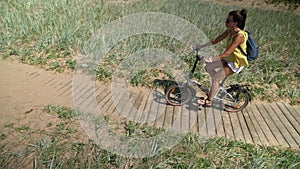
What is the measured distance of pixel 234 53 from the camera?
364cm

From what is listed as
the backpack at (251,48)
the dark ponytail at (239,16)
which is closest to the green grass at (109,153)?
the backpack at (251,48)

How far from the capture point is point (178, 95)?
4.48 metres

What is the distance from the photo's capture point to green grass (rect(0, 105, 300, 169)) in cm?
286

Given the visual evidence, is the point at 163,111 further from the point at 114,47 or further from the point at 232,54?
the point at 114,47

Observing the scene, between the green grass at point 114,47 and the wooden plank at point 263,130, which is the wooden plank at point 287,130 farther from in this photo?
the green grass at point 114,47

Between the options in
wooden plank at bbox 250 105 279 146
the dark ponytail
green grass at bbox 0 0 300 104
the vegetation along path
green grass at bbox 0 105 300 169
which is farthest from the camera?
green grass at bbox 0 0 300 104

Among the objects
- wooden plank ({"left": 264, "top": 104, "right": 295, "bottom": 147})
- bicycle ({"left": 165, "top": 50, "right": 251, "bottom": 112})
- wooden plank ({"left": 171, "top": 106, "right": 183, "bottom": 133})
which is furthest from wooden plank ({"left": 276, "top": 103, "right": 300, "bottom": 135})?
wooden plank ({"left": 171, "top": 106, "right": 183, "bottom": 133})

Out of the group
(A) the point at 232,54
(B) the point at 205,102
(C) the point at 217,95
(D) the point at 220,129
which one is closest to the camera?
(A) the point at 232,54

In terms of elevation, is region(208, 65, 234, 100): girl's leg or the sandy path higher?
region(208, 65, 234, 100): girl's leg

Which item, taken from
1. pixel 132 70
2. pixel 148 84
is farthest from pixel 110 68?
pixel 148 84

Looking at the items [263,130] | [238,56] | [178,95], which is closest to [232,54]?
[238,56]

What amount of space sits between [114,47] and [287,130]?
413 cm

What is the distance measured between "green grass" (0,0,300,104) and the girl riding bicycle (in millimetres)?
1324

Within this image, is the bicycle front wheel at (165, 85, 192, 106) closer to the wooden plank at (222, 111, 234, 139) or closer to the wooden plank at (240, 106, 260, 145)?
the wooden plank at (222, 111, 234, 139)
